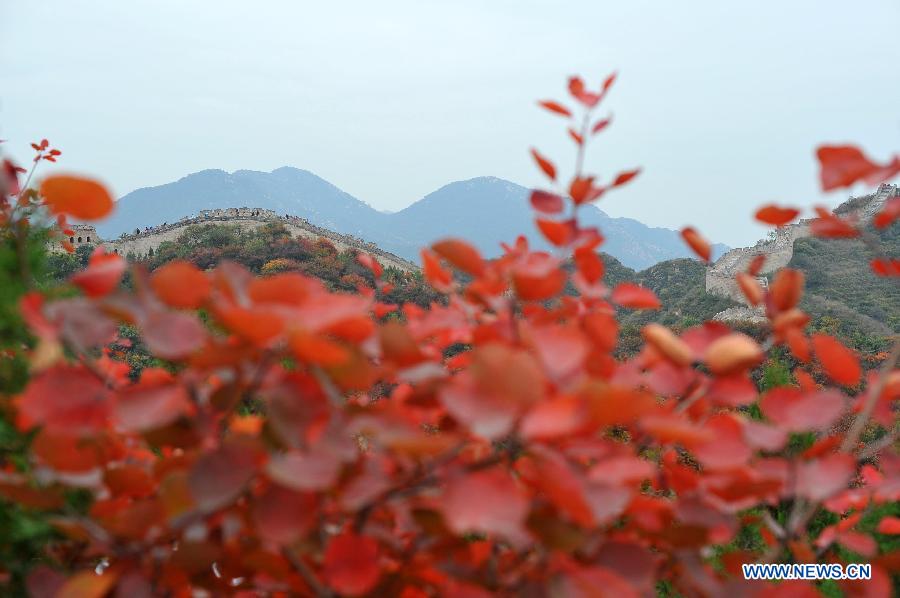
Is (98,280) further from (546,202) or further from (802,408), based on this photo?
(802,408)

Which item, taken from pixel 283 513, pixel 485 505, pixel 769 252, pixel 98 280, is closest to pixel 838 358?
pixel 485 505

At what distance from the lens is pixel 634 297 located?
2.25 feet

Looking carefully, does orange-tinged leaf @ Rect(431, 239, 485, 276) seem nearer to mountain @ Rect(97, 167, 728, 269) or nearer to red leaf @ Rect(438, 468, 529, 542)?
red leaf @ Rect(438, 468, 529, 542)

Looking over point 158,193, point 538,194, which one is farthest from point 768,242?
point 158,193

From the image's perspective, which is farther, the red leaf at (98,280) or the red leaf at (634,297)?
the red leaf at (634,297)

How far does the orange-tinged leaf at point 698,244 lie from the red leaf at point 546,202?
0.17 meters

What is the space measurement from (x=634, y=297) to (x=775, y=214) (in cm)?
21

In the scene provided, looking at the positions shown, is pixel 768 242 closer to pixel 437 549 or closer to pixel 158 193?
pixel 437 549

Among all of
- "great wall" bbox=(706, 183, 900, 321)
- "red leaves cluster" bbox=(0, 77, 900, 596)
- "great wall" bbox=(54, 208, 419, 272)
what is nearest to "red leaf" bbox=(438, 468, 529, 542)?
"red leaves cluster" bbox=(0, 77, 900, 596)

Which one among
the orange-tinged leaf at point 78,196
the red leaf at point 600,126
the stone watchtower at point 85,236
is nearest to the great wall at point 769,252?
the red leaf at point 600,126

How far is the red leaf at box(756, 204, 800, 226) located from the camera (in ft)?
2.29

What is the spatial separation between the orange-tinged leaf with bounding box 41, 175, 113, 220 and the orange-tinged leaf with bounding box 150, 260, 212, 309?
0.09 m

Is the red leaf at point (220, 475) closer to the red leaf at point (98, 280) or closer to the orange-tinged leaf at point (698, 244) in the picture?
the red leaf at point (98, 280)

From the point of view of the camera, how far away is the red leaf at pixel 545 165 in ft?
Answer: 2.65
